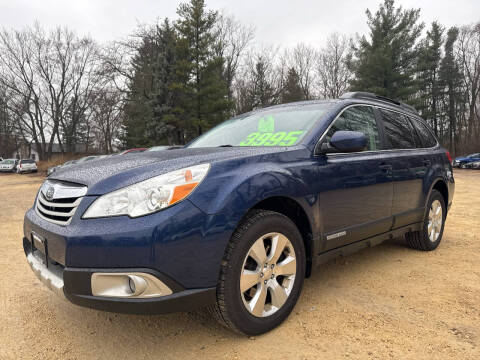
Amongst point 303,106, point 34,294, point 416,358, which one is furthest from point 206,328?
point 303,106

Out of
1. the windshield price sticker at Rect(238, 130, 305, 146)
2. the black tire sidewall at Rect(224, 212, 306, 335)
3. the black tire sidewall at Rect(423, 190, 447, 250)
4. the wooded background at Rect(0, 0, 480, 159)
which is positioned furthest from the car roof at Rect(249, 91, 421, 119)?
the wooded background at Rect(0, 0, 480, 159)

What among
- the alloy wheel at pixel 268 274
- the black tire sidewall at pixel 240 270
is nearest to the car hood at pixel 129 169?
the black tire sidewall at pixel 240 270

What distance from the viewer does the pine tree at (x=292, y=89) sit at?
125 feet

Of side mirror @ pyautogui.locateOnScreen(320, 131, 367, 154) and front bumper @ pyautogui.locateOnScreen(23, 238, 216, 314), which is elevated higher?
side mirror @ pyautogui.locateOnScreen(320, 131, 367, 154)

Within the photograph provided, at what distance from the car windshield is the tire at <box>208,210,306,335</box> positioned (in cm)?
73

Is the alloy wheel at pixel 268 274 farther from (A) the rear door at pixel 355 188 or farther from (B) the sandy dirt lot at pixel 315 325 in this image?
(A) the rear door at pixel 355 188

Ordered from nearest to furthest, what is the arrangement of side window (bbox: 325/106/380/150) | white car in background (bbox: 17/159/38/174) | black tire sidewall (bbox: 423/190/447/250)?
side window (bbox: 325/106/380/150)
black tire sidewall (bbox: 423/190/447/250)
white car in background (bbox: 17/159/38/174)

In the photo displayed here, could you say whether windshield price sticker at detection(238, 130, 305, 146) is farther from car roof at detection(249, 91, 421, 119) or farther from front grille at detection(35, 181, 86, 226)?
front grille at detection(35, 181, 86, 226)

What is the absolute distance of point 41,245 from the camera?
2.10 metres

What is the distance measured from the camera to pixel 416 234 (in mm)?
3881

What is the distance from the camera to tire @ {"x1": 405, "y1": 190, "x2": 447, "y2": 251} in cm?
385

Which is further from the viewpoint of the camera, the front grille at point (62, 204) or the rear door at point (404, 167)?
the rear door at point (404, 167)

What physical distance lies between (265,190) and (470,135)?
1686 inches

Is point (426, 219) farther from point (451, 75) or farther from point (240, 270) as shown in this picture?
point (451, 75)
